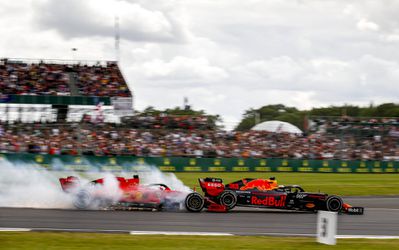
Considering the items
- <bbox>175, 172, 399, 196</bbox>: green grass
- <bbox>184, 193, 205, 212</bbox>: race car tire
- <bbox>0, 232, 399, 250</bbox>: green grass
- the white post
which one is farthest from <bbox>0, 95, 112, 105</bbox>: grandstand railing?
the white post

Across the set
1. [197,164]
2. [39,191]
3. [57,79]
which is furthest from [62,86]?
[39,191]

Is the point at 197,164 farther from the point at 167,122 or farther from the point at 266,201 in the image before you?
the point at 266,201

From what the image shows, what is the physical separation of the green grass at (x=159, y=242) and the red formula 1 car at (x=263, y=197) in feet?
15.8

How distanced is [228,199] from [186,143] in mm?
21314

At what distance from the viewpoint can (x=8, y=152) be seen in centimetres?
3409

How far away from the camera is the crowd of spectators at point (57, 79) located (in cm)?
4194

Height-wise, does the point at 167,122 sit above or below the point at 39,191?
above

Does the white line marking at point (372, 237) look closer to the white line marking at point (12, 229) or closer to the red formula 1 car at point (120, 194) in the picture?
the red formula 1 car at point (120, 194)

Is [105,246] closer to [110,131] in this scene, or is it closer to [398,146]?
[110,131]

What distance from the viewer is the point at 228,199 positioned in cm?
Result: 1847

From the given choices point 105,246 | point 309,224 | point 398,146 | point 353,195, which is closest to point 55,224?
point 105,246

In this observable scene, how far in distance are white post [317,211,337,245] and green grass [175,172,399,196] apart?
1526cm

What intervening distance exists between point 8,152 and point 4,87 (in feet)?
27.7

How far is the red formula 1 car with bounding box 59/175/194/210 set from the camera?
17.7 meters
